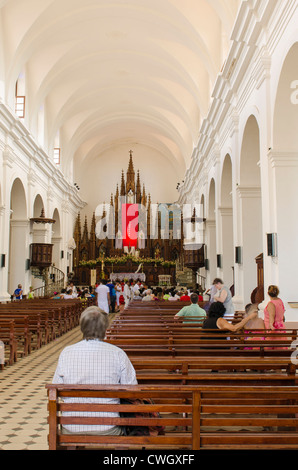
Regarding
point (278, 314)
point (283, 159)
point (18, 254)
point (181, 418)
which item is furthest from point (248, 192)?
point (181, 418)

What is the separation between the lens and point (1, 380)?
704 cm

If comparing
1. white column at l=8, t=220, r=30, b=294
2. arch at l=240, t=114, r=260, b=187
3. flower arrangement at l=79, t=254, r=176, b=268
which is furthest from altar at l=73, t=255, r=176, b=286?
arch at l=240, t=114, r=260, b=187

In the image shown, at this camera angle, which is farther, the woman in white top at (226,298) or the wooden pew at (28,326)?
the wooden pew at (28,326)

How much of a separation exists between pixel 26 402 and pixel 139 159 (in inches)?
1174

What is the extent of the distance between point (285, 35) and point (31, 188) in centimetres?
1331

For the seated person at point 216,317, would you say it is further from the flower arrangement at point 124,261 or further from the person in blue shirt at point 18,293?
the flower arrangement at point 124,261

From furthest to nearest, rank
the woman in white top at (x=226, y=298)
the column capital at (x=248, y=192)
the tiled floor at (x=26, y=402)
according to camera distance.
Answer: the column capital at (x=248, y=192), the woman in white top at (x=226, y=298), the tiled floor at (x=26, y=402)

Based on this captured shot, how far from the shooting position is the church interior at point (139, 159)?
29.9ft

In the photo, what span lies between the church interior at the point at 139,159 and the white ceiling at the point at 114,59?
6 centimetres

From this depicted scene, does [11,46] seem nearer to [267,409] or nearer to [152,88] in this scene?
[152,88]

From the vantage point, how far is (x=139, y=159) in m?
34.6

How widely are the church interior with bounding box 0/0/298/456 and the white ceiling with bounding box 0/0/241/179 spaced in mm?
63

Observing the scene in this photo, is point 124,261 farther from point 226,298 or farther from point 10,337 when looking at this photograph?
point 226,298

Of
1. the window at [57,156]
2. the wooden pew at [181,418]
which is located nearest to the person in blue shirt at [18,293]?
the window at [57,156]
